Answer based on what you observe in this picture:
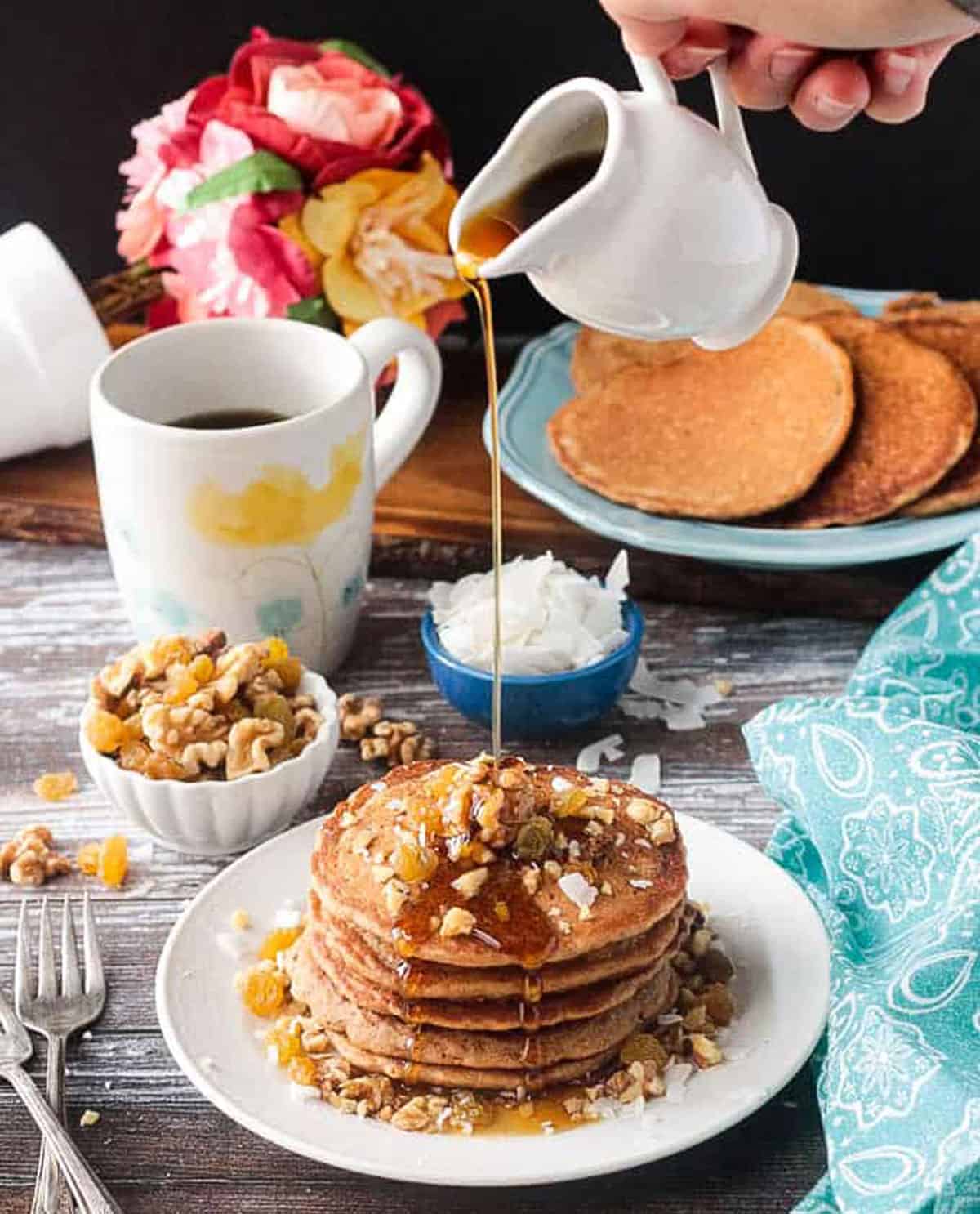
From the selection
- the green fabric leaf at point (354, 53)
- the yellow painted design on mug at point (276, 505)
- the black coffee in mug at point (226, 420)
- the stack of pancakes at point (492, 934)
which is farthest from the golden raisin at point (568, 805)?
the green fabric leaf at point (354, 53)

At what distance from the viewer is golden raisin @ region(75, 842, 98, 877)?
5.75ft

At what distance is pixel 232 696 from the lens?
175 centimetres

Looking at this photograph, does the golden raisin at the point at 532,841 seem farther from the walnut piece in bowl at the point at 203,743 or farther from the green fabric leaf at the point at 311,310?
the green fabric leaf at the point at 311,310

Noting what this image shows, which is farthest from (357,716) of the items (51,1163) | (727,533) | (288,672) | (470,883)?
(51,1163)

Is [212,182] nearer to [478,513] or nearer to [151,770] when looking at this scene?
[478,513]

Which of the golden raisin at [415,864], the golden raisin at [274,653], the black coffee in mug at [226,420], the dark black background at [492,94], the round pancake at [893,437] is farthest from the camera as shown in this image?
the dark black background at [492,94]

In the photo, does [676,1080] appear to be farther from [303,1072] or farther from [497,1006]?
[303,1072]

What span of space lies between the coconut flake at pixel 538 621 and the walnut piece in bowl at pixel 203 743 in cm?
20

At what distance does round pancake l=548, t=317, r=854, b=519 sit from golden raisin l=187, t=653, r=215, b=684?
2.06ft

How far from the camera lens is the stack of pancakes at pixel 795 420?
85.0 inches

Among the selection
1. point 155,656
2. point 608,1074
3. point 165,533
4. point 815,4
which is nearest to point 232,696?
point 155,656

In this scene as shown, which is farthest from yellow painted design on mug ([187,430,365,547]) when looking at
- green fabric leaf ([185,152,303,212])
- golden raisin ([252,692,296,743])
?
green fabric leaf ([185,152,303,212])

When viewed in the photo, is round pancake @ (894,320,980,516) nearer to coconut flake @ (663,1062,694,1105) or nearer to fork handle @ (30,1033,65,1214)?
coconut flake @ (663,1062,694,1105)

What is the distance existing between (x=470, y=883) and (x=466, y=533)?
3.07 feet
